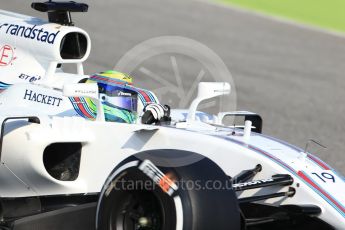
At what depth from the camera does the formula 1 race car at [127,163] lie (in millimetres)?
4535

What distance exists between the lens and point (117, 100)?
6.05 m

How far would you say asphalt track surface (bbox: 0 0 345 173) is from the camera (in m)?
11.2

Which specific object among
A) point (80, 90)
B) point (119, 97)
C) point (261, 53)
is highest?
point (80, 90)

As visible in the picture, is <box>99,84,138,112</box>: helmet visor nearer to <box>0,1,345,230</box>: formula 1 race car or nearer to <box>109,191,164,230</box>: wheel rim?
<box>0,1,345,230</box>: formula 1 race car

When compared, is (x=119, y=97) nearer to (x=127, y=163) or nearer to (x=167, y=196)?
(x=127, y=163)

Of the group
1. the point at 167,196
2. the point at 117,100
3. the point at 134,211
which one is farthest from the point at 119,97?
the point at 167,196

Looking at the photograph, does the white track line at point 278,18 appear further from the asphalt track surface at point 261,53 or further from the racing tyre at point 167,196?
the racing tyre at point 167,196

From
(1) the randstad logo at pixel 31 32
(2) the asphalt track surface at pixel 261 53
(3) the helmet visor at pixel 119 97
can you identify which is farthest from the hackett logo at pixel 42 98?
(2) the asphalt track surface at pixel 261 53

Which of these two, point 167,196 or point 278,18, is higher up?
point 278,18

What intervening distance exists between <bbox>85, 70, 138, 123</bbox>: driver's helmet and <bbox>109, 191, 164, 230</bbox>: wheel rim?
1.37 meters

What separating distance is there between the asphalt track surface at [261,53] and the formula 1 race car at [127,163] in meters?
3.45

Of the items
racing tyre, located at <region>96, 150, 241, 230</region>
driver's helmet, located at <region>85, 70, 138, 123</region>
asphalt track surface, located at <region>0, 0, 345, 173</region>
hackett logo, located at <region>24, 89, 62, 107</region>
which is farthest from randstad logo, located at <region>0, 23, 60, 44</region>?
asphalt track surface, located at <region>0, 0, 345, 173</region>

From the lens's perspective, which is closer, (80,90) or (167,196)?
(167,196)

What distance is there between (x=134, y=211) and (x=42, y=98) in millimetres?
1927
